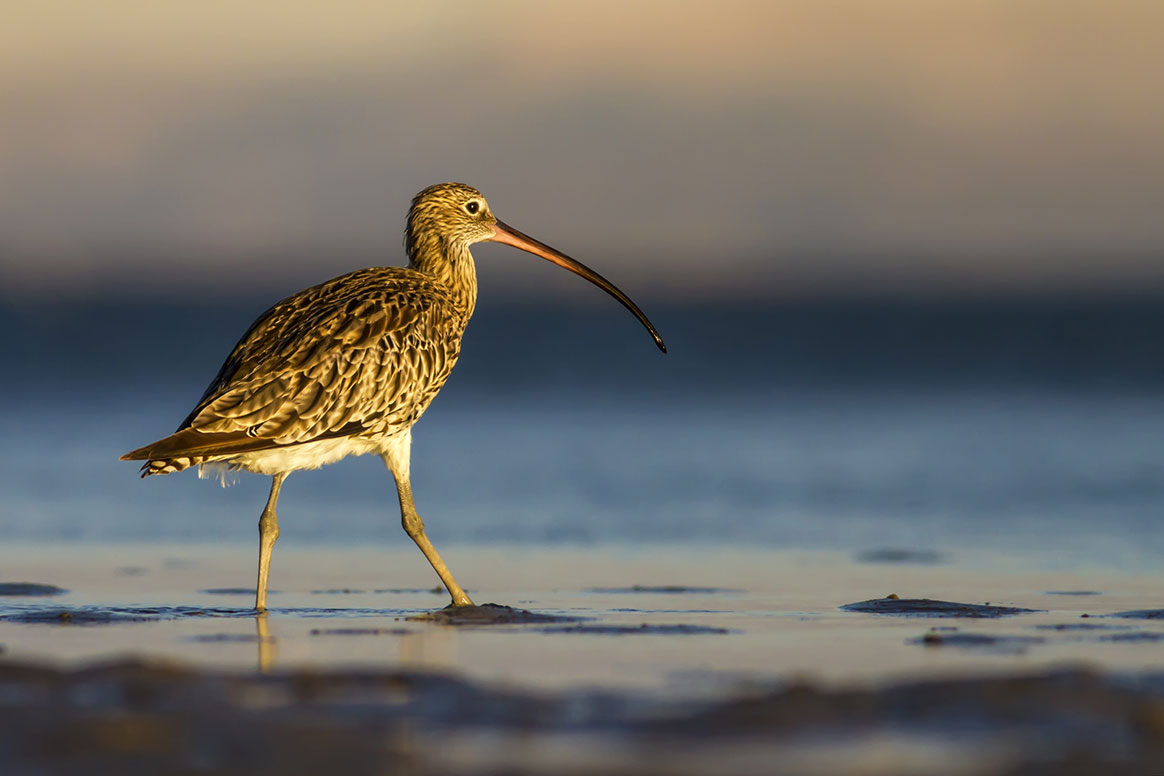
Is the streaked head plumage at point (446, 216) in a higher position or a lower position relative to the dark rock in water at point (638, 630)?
higher

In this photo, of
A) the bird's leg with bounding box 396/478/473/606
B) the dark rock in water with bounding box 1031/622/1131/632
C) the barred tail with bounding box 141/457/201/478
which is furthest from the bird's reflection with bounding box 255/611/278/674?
the dark rock in water with bounding box 1031/622/1131/632

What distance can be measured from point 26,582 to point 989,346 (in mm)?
26453

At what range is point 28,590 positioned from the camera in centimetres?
945

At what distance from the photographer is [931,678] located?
6309 mm

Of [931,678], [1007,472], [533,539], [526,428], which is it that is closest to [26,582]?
[533,539]

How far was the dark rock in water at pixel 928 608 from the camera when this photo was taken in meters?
8.57

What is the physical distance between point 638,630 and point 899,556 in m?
3.92

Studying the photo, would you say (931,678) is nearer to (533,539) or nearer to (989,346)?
(533,539)

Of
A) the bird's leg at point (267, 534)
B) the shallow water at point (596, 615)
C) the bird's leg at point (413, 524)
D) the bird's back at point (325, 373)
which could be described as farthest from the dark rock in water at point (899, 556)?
the bird's leg at point (267, 534)

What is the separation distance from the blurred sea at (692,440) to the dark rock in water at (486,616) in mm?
3493

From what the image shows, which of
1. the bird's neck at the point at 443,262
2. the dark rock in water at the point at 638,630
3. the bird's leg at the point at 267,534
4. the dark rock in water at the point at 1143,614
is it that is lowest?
the dark rock in water at the point at 638,630

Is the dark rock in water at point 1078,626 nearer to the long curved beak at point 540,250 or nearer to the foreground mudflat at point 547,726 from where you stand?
A: the foreground mudflat at point 547,726

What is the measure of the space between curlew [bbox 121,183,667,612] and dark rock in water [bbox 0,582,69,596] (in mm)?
1102

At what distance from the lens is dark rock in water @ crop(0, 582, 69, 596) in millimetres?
9367
